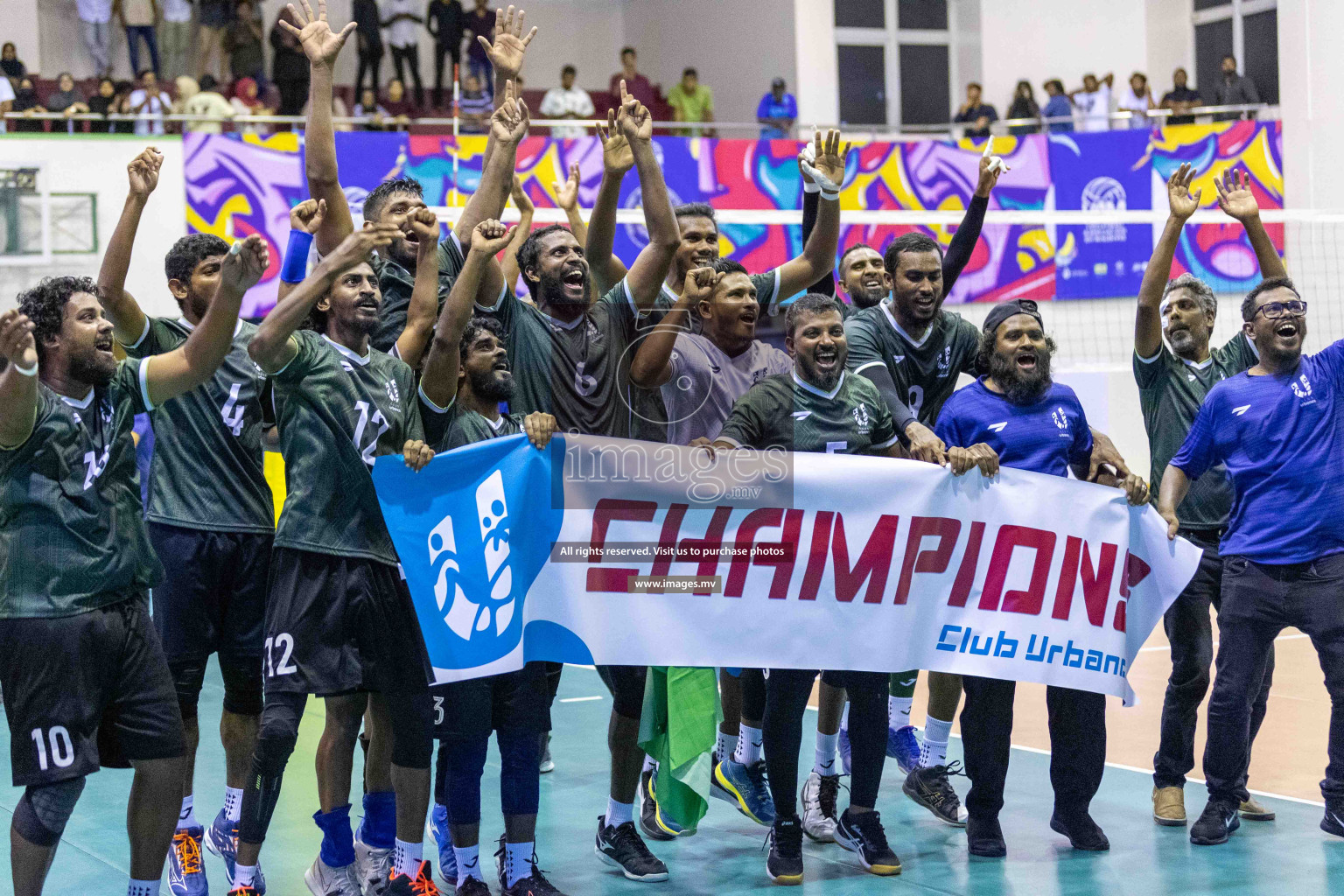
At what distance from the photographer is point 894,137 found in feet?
83.5

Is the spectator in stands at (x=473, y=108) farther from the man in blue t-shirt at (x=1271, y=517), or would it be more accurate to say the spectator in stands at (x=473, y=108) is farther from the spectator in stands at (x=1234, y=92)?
the man in blue t-shirt at (x=1271, y=517)

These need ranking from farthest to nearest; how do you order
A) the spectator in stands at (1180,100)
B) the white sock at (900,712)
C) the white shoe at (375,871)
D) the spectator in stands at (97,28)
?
the spectator in stands at (1180,100) → the spectator in stands at (97,28) → the white sock at (900,712) → the white shoe at (375,871)

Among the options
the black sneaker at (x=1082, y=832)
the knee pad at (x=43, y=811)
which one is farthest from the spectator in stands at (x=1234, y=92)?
the knee pad at (x=43, y=811)

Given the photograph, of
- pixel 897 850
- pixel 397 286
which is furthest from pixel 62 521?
pixel 897 850

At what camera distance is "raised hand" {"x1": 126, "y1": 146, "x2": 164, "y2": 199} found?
5.76 meters

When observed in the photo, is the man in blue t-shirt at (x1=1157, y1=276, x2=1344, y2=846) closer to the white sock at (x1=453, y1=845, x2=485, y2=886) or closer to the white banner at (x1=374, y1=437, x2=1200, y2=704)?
the white banner at (x1=374, y1=437, x2=1200, y2=704)

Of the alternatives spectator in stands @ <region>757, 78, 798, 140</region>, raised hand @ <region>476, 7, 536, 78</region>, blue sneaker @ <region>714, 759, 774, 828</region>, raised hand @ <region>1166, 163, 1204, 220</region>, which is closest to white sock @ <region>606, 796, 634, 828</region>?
blue sneaker @ <region>714, 759, 774, 828</region>

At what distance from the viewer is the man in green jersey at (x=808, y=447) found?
6.24 meters

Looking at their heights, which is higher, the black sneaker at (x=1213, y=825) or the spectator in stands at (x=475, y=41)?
the spectator in stands at (x=475, y=41)

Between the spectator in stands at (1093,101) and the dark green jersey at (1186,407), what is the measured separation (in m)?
17.8

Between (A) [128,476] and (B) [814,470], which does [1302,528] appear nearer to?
(B) [814,470]

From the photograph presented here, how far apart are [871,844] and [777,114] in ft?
64.1

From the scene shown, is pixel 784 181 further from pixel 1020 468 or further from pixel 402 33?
pixel 1020 468

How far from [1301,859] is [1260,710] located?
3.66 ft
